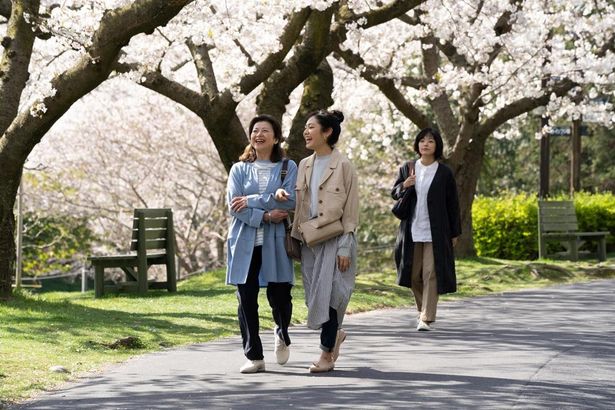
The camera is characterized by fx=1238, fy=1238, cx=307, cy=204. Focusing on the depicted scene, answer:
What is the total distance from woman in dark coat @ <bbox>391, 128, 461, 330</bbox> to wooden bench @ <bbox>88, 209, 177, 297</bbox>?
5639 millimetres

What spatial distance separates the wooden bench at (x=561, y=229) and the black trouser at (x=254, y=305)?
14.5 metres

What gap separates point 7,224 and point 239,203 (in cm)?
625

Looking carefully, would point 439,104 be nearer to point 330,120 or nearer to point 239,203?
point 330,120

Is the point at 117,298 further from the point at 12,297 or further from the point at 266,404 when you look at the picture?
the point at 266,404

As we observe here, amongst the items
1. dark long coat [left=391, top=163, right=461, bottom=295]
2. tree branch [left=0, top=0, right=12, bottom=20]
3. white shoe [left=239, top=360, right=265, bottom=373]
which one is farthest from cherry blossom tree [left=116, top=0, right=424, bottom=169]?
white shoe [left=239, top=360, right=265, bottom=373]

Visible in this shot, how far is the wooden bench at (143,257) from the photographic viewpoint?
53.3 ft

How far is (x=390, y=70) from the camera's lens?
2083cm

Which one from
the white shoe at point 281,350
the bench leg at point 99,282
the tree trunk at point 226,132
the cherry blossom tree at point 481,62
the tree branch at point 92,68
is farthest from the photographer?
the cherry blossom tree at point 481,62

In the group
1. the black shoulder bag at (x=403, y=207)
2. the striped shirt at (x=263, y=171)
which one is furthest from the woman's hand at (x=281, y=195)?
the black shoulder bag at (x=403, y=207)

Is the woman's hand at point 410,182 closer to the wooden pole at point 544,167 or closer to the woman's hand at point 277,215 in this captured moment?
the woman's hand at point 277,215

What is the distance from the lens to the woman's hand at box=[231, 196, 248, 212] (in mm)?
8578

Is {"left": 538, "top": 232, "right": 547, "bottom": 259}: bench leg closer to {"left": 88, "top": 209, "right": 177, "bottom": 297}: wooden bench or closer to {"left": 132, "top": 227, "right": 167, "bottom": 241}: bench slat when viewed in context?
{"left": 88, "top": 209, "right": 177, "bottom": 297}: wooden bench

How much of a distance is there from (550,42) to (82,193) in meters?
16.2

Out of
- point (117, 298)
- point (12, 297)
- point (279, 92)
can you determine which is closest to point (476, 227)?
point (279, 92)
